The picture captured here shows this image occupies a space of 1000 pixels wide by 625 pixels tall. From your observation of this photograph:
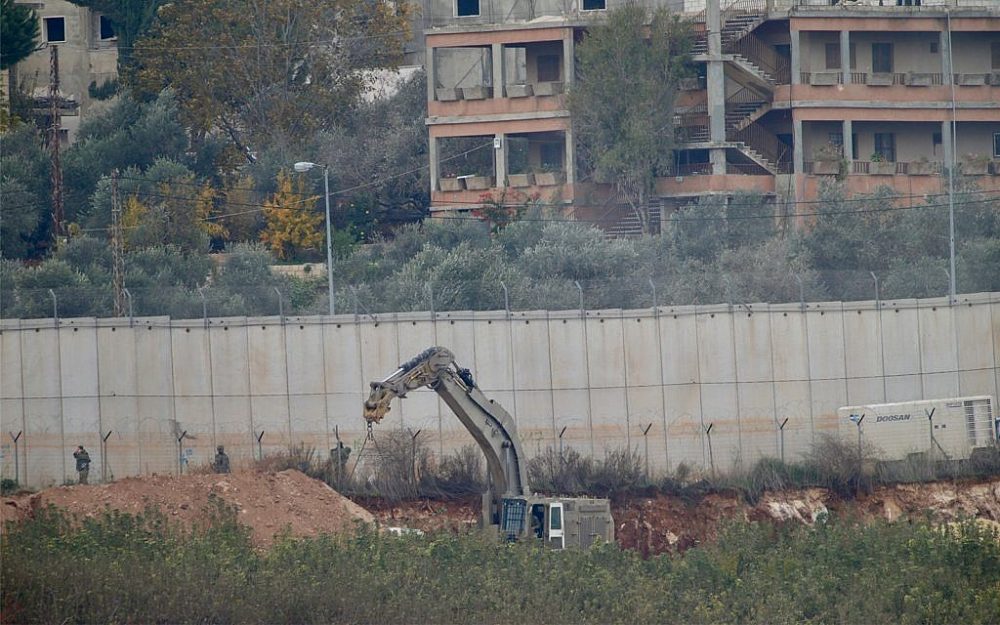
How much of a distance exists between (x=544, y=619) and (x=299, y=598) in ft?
12.0

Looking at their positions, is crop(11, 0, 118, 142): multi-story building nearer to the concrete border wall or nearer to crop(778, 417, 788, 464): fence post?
the concrete border wall

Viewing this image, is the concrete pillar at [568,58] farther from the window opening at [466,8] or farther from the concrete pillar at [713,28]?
the window opening at [466,8]

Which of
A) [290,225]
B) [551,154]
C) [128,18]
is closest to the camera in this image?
[290,225]

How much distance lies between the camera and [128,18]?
2749 inches

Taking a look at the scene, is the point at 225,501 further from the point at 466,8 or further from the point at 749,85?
the point at 466,8

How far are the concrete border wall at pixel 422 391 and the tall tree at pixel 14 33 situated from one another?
30.4ft

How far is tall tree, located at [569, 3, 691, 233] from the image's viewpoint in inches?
2394

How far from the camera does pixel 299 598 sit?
24922mm

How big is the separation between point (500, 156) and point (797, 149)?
1118 cm

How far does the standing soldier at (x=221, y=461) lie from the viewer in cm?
3806

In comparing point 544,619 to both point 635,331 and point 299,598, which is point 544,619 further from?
point 635,331

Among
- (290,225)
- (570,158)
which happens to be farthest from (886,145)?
(290,225)

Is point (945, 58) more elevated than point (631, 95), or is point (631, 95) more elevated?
point (945, 58)

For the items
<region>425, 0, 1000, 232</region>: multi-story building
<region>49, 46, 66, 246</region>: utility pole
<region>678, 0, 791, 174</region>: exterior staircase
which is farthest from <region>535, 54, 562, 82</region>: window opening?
<region>49, 46, 66, 246</region>: utility pole
